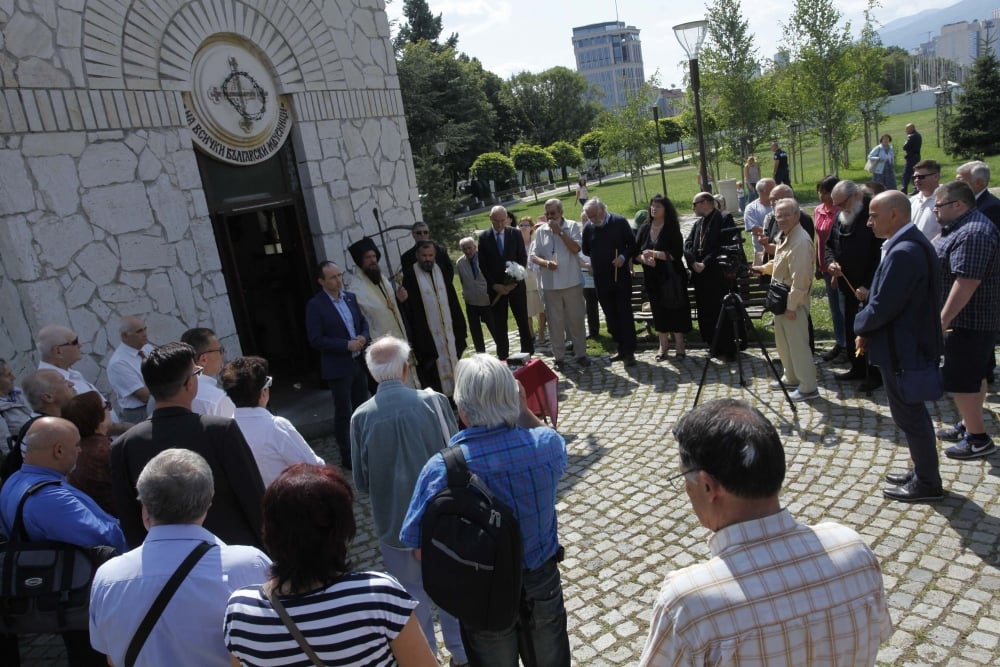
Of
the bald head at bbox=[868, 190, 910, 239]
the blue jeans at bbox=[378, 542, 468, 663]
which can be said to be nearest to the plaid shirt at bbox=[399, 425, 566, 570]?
the blue jeans at bbox=[378, 542, 468, 663]

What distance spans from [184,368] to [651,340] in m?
6.65

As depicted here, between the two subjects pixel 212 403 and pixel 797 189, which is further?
pixel 797 189

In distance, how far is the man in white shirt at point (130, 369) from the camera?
16.7 feet

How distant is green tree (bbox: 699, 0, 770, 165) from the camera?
20516 millimetres

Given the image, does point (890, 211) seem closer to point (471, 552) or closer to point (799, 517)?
point (799, 517)

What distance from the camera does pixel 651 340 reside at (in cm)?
890

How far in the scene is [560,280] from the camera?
26.9ft

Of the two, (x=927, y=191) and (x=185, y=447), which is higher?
(x=927, y=191)

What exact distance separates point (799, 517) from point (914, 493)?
0.70 meters

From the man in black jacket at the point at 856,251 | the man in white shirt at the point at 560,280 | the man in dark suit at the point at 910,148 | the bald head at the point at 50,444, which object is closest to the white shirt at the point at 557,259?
the man in white shirt at the point at 560,280

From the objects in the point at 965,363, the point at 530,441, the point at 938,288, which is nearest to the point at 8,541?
the point at 530,441

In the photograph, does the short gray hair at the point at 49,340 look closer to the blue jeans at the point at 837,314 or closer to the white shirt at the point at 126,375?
the white shirt at the point at 126,375

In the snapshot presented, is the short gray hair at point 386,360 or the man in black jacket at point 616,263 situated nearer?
the short gray hair at point 386,360

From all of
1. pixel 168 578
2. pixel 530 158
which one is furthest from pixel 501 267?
pixel 530 158
